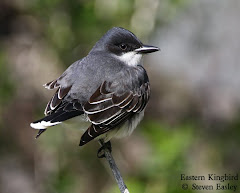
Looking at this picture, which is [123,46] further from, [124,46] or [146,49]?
[146,49]

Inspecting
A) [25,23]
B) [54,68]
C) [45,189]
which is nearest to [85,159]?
[45,189]

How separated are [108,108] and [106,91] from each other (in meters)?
0.15

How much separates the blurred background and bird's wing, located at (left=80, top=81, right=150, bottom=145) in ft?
1.09

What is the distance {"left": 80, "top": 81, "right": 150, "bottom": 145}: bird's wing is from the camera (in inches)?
161

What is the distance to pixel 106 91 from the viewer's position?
4.34 meters

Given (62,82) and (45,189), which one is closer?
(62,82)

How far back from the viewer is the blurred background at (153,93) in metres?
5.20

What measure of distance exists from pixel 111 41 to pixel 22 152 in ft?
10.5

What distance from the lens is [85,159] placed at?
638 centimetres

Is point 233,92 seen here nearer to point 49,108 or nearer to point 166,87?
point 166,87

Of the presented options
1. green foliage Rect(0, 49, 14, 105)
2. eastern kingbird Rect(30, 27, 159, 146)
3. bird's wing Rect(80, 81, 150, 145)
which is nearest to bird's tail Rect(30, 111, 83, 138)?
eastern kingbird Rect(30, 27, 159, 146)

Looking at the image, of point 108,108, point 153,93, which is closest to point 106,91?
point 108,108

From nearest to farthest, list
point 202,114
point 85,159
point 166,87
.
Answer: point 85,159 → point 202,114 → point 166,87

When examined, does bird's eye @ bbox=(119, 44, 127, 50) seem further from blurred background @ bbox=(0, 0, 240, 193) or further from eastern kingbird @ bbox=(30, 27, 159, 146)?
blurred background @ bbox=(0, 0, 240, 193)
